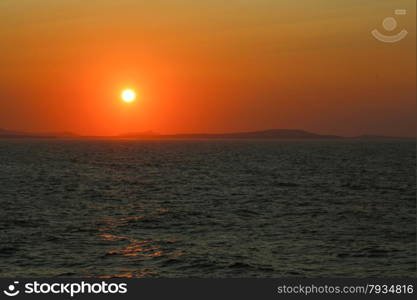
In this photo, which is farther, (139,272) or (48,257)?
(48,257)

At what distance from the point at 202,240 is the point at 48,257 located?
9667mm

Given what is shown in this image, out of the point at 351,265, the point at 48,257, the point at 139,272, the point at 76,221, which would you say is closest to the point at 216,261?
the point at 139,272

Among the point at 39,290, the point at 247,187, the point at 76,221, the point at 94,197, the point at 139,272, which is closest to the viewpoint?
the point at 39,290

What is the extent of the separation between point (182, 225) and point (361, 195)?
28540 mm

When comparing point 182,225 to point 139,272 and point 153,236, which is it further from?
point 139,272

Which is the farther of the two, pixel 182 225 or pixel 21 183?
pixel 21 183

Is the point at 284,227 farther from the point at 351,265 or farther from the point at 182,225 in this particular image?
the point at 351,265

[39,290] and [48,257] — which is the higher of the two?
[39,290]

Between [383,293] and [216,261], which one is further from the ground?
[383,293]

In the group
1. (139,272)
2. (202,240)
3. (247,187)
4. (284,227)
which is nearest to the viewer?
(139,272)

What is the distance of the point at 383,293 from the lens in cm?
1617

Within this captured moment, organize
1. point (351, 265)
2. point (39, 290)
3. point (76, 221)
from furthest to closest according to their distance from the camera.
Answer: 1. point (76, 221)
2. point (351, 265)
3. point (39, 290)

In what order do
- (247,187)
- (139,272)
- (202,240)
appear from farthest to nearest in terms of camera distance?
1. (247,187)
2. (202,240)
3. (139,272)

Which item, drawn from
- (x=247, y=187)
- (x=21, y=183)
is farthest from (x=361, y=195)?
(x=21, y=183)
